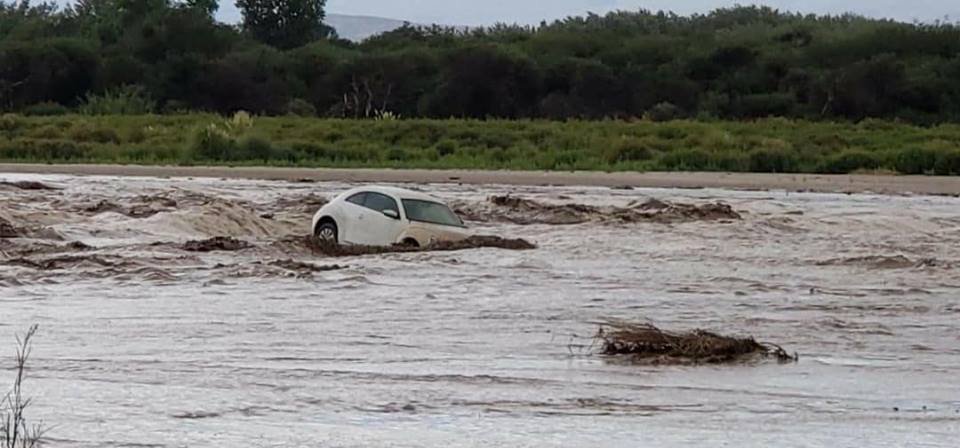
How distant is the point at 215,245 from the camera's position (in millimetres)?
22438

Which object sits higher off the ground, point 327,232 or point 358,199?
point 358,199

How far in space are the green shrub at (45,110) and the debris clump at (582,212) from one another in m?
38.6

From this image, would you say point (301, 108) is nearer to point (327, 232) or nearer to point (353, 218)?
point (327, 232)

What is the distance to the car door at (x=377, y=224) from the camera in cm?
2277

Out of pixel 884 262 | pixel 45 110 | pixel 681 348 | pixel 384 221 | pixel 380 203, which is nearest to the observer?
pixel 681 348

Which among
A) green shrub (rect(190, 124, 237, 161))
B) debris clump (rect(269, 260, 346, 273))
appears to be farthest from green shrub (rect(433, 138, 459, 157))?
debris clump (rect(269, 260, 346, 273))

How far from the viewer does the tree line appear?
234 ft

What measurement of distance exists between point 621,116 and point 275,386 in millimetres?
61736

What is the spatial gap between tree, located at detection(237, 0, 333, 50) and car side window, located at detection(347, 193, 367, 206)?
238 ft

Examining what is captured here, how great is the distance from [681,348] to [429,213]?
11032 mm

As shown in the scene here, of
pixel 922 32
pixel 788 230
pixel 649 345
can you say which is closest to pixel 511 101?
pixel 922 32

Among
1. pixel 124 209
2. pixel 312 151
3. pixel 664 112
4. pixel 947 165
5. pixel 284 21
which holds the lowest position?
pixel 124 209

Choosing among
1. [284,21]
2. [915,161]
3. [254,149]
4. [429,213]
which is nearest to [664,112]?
[254,149]

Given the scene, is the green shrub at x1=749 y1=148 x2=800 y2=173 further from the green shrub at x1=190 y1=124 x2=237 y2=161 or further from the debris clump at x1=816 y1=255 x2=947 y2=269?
the debris clump at x1=816 y1=255 x2=947 y2=269
